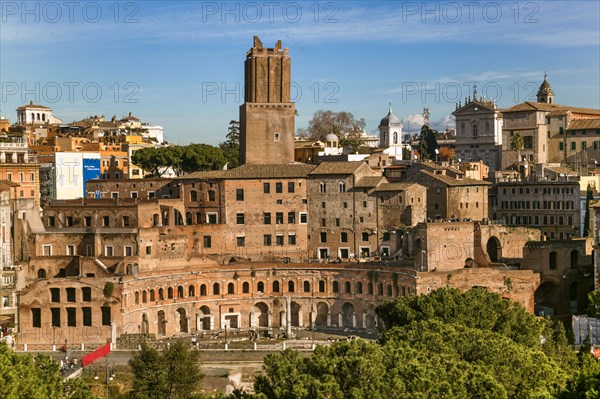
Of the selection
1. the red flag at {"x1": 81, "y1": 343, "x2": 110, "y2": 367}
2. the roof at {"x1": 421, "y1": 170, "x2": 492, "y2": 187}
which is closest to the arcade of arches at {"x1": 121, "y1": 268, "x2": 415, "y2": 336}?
the red flag at {"x1": 81, "y1": 343, "x2": 110, "y2": 367}

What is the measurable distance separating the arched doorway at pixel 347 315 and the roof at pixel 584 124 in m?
32.1

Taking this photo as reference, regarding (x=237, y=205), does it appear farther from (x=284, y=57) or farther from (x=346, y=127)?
(x=346, y=127)

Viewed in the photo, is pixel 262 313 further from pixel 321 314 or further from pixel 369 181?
pixel 369 181

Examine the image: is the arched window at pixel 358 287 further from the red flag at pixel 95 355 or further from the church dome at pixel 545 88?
the church dome at pixel 545 88

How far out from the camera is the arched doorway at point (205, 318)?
7106 centimetres

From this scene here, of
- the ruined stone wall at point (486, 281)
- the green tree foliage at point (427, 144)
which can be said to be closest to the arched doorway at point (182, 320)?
the ruined stone wall at point (486, 281)

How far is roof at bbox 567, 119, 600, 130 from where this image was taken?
3598 inches

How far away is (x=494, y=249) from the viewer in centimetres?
7175

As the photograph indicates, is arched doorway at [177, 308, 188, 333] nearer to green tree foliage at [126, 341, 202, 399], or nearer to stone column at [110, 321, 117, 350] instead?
stone column at [110, 321, 117, 350]

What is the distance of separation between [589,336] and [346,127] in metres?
68.8

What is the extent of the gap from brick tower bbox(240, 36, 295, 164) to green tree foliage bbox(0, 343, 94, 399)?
38.9m

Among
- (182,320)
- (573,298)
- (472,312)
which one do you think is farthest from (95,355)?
(573,298)

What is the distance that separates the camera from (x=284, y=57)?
81375 millimetres

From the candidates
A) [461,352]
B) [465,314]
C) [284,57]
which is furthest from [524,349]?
[284,57]
